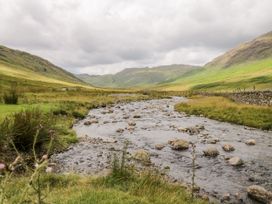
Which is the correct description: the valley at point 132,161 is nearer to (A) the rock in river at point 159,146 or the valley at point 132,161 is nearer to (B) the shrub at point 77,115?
(A) the rock in river at point 159,146

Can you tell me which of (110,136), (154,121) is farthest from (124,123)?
(110,136)

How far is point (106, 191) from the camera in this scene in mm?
9898

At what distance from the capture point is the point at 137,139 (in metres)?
26.3

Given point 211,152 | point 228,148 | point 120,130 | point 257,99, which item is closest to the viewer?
point 211,152

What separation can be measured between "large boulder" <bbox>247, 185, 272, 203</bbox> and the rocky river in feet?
0.99

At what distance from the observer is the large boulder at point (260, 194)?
1358cm

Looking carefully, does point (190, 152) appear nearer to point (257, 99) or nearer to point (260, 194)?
point (260, 194)

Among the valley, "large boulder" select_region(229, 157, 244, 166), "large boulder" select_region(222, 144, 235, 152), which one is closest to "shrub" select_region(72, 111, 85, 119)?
the valley

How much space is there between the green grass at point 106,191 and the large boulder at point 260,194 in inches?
119

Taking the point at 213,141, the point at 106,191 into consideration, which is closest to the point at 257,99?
the point at 213,141

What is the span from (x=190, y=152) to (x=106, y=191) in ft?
40.9

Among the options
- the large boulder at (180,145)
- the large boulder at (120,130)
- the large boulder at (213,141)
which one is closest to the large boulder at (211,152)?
the large boulder at (180,145)

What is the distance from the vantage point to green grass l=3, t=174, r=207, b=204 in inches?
363

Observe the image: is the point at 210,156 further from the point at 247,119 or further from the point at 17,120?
the point at 247,119
